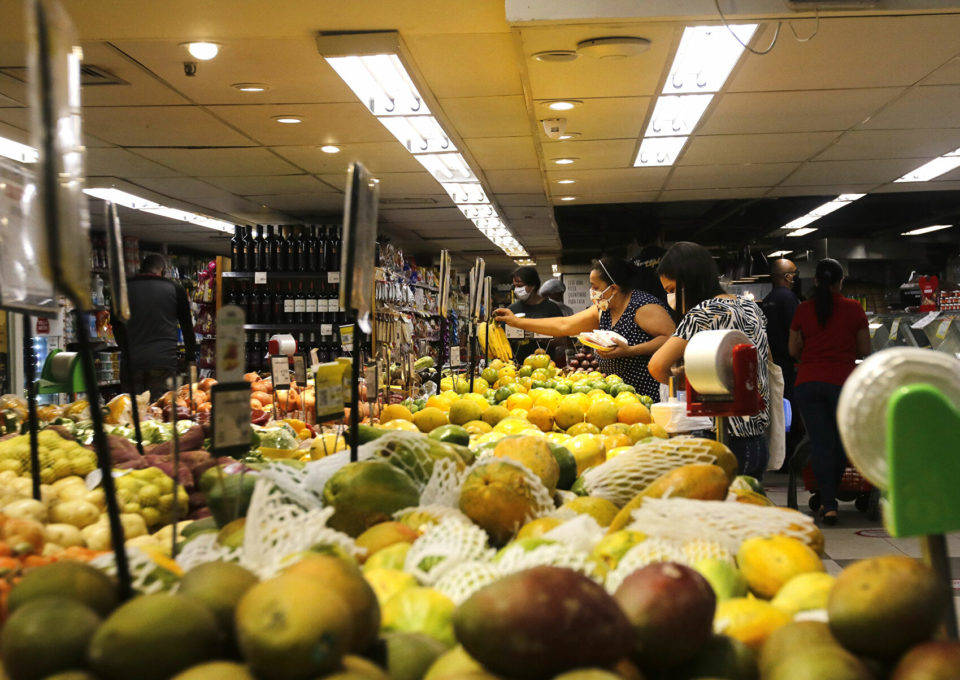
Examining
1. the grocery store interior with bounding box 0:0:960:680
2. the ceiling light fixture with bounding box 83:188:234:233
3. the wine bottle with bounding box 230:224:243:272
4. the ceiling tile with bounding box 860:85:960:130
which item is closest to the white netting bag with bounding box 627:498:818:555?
the grocery store interior with bounding box 0:0:960:680

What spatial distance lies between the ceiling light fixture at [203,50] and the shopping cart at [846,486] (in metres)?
4.21

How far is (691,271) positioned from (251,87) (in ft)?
8.66

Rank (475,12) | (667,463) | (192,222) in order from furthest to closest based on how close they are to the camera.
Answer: (192,222), (475,12), (667,463)

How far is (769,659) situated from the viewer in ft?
2.78

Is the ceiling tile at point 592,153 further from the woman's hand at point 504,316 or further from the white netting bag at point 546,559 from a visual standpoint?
the white netting bag at point 546,559

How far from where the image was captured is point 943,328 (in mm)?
5988

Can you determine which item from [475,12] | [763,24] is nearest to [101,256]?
[475,12]

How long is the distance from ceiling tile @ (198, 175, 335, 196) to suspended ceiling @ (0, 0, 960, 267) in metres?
0.03

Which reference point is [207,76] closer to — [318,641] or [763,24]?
[763,24]

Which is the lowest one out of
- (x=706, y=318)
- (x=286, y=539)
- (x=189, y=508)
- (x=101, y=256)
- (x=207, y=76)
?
(x=189, y=508)

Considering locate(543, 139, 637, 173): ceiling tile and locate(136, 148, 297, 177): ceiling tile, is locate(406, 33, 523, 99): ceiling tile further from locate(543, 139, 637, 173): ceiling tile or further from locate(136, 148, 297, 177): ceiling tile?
locate(136, 148, 297, 177): ceiling tile

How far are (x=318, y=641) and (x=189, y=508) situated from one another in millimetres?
1335

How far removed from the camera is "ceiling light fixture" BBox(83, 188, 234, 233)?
7922mm

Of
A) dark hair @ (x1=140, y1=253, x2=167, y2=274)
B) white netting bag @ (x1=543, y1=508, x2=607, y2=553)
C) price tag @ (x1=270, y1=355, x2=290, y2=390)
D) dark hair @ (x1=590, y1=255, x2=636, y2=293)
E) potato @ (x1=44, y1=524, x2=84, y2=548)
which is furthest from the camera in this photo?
dark hair @ (x1=140, y1=253, x2=167, y2=274)
